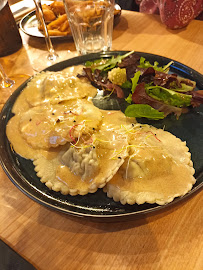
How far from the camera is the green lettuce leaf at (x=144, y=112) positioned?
230 centimetres

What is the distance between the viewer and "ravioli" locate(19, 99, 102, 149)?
2189 mm

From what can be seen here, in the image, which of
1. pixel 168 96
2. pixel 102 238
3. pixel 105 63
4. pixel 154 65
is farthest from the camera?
pixel 105 63

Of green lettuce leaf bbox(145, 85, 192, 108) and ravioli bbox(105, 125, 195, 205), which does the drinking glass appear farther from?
ravioli bbox(105, 125, 195, 205)

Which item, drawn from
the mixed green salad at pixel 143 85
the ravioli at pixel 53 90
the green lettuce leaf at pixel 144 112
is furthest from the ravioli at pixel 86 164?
the ravioli at pixel 53 90

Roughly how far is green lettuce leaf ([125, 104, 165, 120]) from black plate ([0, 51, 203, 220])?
0.08m

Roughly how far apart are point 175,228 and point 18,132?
1779 millimetres

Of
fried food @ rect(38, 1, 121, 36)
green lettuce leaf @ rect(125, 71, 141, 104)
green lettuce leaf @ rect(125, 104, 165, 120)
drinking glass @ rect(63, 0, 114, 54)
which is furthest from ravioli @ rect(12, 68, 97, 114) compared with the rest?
fried food @ rect(38, 1, 121, 36)

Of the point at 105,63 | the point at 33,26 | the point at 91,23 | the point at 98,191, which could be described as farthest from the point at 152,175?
the point at 33,26

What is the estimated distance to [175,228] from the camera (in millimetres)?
1681

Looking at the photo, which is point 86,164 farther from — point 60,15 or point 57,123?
point 60,15

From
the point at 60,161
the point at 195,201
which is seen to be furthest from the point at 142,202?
the point at 60,161

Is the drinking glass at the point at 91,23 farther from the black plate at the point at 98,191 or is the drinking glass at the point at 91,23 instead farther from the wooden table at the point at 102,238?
the wooden table at the point at 102,238

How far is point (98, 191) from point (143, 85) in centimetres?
130

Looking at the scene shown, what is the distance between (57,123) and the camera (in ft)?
7.54
